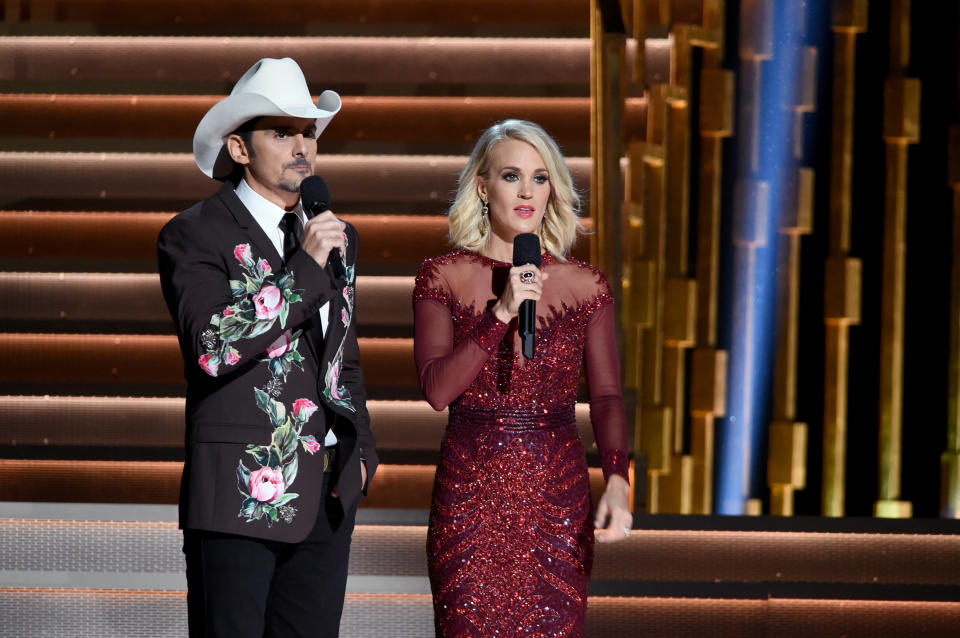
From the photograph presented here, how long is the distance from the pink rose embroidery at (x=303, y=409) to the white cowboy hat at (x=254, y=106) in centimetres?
41

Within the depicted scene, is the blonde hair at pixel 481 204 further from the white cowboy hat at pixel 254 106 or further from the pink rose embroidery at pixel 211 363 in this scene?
the pink rose embroidery at pixel 211 363

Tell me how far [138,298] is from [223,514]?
6.55 feet

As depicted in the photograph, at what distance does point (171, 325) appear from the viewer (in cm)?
346

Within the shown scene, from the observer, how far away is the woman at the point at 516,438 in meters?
1.89

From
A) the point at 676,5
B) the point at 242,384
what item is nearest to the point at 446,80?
the point at 676,5

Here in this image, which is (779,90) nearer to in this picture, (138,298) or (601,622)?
(601,622)

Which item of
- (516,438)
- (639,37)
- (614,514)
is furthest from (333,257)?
(639,37)

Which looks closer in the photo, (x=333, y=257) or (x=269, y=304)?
(x=269, y=304)

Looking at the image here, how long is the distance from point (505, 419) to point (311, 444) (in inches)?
13.8

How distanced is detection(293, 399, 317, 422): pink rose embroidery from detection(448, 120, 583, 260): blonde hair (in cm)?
44

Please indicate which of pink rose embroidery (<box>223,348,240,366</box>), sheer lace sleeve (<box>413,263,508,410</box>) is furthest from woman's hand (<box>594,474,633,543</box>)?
pink rose embroidery (<box>223,348,240,366</box>)

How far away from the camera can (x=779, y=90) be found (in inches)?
132

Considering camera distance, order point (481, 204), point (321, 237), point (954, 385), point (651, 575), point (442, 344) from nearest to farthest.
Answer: point (321, 237), point (442, 344), point (481, 204), point (651, 575), point (954, 385)

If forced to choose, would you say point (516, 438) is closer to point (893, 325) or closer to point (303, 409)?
point (303, 409)
